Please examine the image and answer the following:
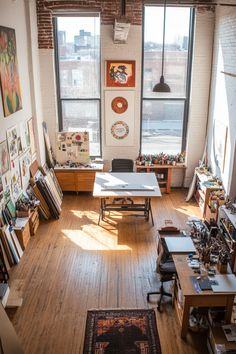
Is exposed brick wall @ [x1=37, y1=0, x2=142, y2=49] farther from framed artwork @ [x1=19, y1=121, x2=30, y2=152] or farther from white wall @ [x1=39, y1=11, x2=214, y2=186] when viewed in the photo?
framed artwork @ [x1=19, y1=121, x2=30, y2=152]

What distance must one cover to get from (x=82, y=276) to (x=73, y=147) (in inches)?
162

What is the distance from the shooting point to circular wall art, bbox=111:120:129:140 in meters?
9.45

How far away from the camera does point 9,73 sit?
6.81 meters

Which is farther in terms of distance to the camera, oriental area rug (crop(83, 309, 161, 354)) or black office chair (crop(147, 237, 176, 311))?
black office chair (crop(147, 237, 176, 311))

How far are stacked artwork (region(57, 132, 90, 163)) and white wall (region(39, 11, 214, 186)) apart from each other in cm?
29

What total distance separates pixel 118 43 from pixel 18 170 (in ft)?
13.0

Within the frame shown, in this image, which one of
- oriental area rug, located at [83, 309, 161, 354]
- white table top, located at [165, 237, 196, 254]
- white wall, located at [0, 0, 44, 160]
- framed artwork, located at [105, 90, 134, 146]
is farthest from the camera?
framed artwork, located at [105, 90, 134, 146]

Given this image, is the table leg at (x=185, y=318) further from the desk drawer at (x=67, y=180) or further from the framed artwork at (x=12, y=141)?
the desk drawer at (x=67, y=180)

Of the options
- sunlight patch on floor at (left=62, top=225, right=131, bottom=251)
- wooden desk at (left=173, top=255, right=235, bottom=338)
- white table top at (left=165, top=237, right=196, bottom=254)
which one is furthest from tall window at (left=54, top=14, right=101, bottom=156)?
wooden desk at (left=173, top=255, right=235, bottom=338)

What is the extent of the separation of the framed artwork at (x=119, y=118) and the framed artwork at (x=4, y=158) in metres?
3.47

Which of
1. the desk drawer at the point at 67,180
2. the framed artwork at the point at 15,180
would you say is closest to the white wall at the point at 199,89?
the desk drawer at the point at 67,180

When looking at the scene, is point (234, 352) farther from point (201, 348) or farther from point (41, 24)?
point (41, 24)

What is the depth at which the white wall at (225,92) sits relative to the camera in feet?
23.5

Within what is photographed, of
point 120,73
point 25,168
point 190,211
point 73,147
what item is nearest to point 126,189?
point 190,211
